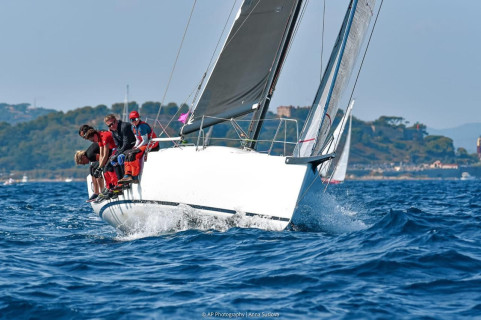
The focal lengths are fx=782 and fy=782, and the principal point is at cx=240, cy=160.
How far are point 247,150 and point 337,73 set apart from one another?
178 centimetres

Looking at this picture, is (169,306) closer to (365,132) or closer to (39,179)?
(39,179)

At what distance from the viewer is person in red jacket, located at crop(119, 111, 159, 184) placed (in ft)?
35.2

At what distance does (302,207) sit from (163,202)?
192 cm

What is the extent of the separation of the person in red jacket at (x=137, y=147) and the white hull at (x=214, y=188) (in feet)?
0.42

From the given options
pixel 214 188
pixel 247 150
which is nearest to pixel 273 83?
pixel 247 150

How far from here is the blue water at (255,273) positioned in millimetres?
6020

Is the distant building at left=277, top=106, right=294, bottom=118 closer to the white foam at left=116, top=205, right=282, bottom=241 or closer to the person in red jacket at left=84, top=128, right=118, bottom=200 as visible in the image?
the person in red jacket at left=84, top=128, right=118, bottom=200

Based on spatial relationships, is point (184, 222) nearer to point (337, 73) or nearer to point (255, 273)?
point (337, 73)

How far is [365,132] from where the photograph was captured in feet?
627

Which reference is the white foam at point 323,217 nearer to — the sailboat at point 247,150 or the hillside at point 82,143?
the sailboat at point 247,150

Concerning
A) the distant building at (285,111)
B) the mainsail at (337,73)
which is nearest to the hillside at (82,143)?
the distant building at (285,111)

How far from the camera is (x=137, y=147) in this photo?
10.9 metres

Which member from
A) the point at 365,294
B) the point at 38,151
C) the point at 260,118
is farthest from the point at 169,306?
the point at 38,151

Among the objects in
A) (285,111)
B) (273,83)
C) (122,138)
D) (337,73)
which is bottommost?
(122,138)
